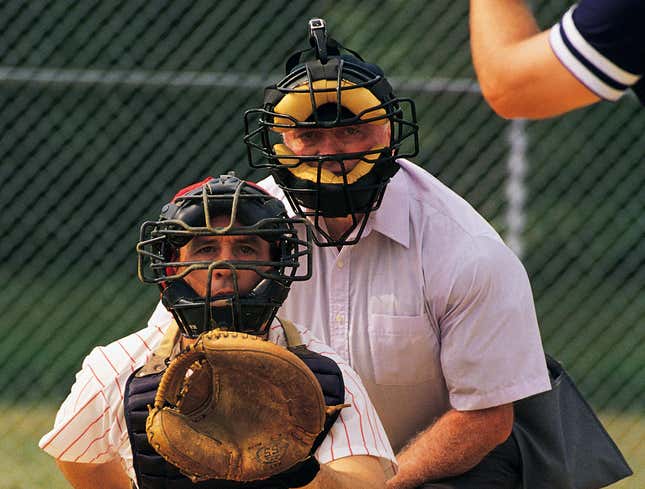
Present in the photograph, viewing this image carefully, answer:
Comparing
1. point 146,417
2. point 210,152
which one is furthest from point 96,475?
point 210,152

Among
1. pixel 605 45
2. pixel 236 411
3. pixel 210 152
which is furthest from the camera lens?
pixel 210 152

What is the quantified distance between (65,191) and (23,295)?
2.32 ft

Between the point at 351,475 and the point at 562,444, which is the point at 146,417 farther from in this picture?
the point at 562,444

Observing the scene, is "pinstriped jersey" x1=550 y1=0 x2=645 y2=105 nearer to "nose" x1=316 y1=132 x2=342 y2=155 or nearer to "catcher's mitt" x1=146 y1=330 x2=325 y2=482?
"catcher's mitt" x1=146 y1=330 x2=325 y2=482

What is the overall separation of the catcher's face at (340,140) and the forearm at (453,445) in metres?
0.70

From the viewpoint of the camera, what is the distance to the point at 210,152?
23.2ft

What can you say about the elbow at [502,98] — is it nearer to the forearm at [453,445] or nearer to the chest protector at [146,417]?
the chest protector at [146,417]

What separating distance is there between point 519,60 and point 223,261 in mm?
690

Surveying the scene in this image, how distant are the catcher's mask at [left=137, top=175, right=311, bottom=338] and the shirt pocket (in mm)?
549

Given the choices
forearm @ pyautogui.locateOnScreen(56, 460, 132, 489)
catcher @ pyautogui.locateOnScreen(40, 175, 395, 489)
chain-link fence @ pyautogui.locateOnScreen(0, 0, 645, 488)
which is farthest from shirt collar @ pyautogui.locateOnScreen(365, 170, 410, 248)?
chain-link fence @ pyautogui.locateOnScreen(0, 0, 645, 488)

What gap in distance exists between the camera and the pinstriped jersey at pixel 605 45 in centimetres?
196

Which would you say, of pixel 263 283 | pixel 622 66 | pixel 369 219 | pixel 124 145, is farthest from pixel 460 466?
pixel 124 145

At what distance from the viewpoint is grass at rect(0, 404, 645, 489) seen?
502cm

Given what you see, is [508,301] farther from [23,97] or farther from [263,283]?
[23,97]
